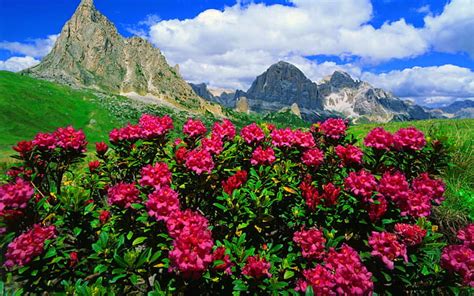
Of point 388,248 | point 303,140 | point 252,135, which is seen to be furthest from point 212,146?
point 388,248

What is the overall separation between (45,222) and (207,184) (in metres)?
2.28

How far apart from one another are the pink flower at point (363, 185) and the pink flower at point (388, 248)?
57 centimetres

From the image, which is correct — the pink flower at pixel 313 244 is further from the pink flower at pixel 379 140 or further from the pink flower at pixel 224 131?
the pink flower at pixel 224 131

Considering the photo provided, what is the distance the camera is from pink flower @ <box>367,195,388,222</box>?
4.18 m

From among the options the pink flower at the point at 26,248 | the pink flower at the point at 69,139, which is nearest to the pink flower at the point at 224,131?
the pink flower at the point at 69,139

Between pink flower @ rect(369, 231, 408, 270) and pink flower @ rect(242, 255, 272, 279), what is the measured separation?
122 cm

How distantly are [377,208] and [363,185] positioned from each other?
349 millimetres

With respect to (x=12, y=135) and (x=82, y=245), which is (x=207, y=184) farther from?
(x=12, y=135)

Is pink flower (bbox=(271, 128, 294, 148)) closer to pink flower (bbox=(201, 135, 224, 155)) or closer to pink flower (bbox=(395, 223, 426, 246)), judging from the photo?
pink flower (bbox=(201, 135, 224, 155))

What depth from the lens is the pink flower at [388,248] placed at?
367 centimetres

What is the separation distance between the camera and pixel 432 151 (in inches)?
215

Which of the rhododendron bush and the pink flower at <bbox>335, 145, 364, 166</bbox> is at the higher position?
the pink flower at <bbox>335, 145, 364, 166</bbox>

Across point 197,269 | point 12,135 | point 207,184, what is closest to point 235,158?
point 207,184

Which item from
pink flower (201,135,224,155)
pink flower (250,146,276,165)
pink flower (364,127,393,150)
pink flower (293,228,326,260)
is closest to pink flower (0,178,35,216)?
pink flower (201,135,224,155)
